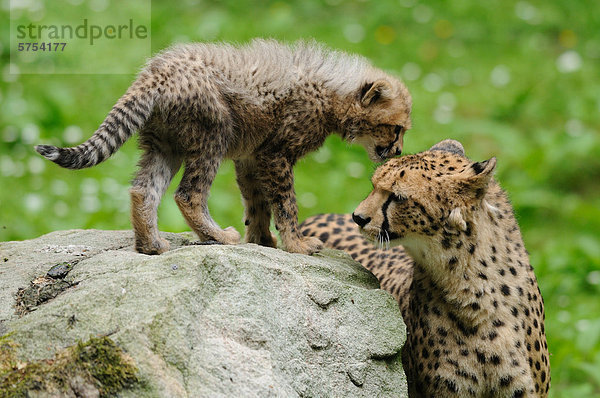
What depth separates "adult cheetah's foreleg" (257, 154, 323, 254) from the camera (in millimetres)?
4258

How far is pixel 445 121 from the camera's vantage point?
900 centimetres

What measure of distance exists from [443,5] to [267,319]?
29.1 ft

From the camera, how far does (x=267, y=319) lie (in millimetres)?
3180

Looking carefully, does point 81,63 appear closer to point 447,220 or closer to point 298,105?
point 298,105

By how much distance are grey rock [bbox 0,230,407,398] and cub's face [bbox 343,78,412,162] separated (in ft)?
3.71

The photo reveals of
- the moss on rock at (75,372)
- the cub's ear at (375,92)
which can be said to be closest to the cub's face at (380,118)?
the cub's ear at (375,92)

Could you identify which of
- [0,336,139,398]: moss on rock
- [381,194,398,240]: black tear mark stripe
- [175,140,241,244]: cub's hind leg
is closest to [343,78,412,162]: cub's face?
[175,140,241,244]: cub's hind leg

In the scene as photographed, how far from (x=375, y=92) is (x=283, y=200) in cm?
89

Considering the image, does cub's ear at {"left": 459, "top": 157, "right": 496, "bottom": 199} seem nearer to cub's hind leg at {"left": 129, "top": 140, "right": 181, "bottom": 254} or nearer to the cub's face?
the cub's face

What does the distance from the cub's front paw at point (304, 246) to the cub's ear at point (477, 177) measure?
0.92 meters

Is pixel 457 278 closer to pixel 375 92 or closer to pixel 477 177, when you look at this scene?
pixel 477 177

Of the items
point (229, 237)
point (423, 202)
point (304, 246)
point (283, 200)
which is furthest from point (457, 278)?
point (229, 237)

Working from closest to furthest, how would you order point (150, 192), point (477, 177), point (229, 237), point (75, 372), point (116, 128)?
point (75, 372) < point (477, 177) < point (116, 128) < point (150, 192) < point (229, 237)

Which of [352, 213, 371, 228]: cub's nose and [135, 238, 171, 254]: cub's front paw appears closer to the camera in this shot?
[352, 213, 371, 228]: cub's nose
